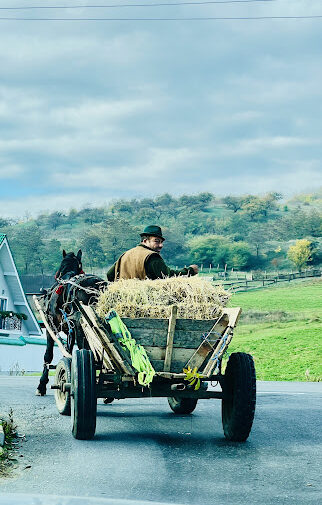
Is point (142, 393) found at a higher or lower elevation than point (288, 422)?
higher

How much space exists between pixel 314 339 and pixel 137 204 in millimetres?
64669

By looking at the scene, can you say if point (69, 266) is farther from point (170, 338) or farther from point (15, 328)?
point (15, 328)

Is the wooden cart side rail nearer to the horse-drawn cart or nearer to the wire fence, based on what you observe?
the horse-drawn cart

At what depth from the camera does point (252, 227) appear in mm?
83562

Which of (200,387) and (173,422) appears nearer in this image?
(200,387)

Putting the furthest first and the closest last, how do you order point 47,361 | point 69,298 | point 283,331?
point 283,331, point 47,361, point 69,298

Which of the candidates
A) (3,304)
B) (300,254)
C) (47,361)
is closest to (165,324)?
(47,361)

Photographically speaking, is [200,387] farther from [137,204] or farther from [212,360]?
[137,204]

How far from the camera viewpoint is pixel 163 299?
27.9ft

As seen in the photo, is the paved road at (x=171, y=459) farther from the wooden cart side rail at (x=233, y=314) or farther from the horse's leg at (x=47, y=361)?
the wooden cart side rail at (x=233, y=314)

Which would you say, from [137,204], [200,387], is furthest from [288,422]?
[137,204]

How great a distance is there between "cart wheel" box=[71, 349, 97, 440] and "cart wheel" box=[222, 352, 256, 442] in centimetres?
157

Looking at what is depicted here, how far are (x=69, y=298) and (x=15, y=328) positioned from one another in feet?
94.1

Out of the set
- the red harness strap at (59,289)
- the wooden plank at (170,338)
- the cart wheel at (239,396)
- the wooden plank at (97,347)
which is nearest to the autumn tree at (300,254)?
the red harness strap at (59,289)
